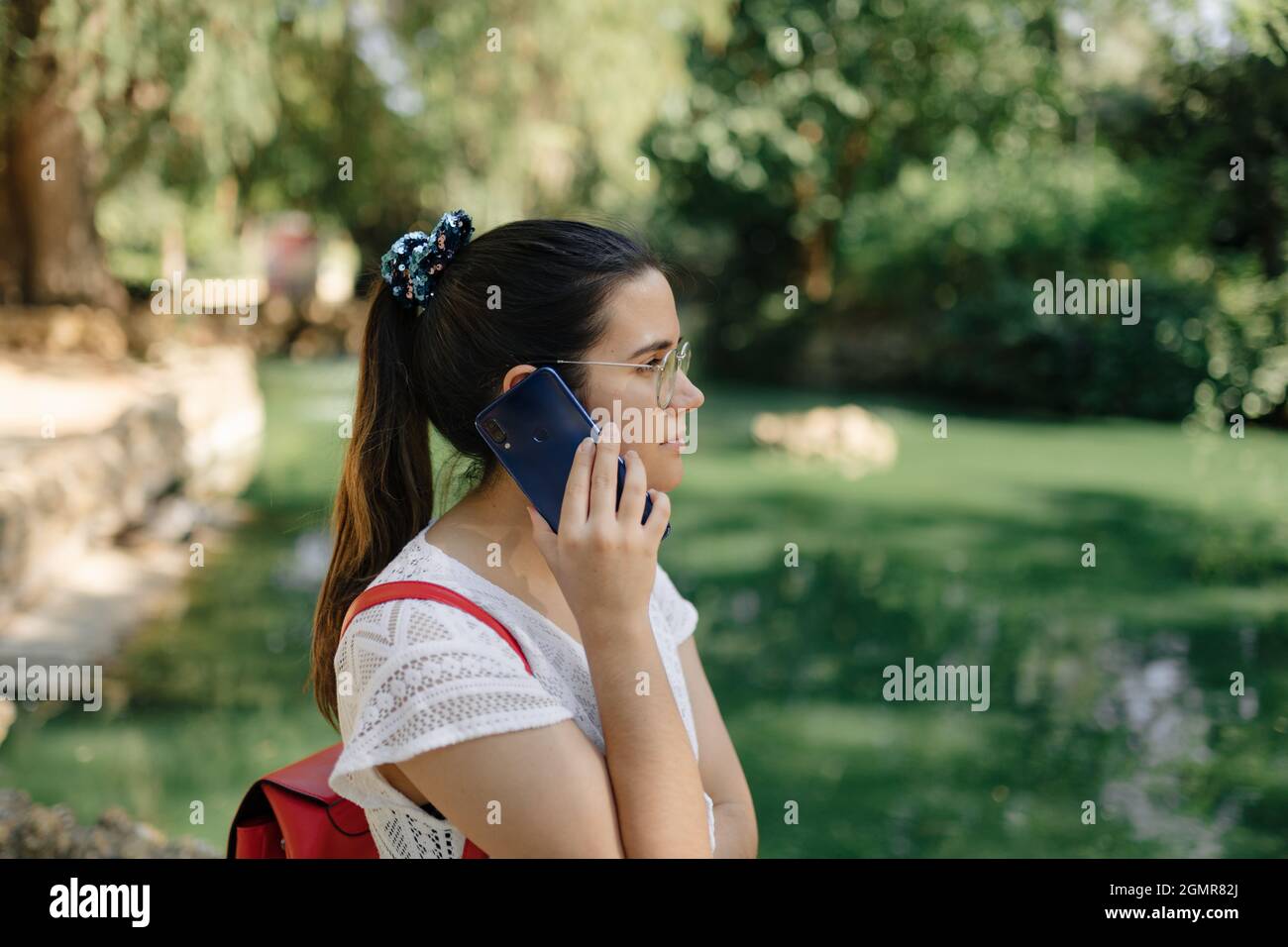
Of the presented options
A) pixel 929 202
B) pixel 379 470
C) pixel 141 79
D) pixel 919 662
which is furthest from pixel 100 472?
pixel 929 202

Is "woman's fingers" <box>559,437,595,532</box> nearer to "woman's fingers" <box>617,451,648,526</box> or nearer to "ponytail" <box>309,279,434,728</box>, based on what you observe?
"woman's fingers" <box>617,451,648,526</box>

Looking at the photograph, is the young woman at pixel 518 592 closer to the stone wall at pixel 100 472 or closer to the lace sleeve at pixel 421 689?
the lace sleeve at pixel 421 689

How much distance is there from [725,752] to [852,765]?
2.49 meters

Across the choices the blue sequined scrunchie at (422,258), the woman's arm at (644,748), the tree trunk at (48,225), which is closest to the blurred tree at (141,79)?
the tree trunk at (48,225)

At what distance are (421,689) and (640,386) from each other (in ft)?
1.60

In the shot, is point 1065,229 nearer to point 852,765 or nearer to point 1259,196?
point 1259,196


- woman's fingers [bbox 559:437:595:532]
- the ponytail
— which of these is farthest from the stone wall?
woman's fingers [bbox 559:437:595:532]

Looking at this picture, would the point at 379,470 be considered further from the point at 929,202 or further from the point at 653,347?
the point at 929,202

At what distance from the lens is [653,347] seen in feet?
4.96

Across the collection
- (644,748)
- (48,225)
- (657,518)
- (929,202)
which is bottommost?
(644,748)

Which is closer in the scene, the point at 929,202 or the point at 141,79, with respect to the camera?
the point at 141,79

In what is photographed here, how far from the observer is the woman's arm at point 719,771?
63.7 inches

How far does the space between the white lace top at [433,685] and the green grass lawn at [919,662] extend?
2.47ft

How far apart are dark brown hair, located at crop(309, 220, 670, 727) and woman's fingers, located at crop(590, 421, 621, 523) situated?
16cm
